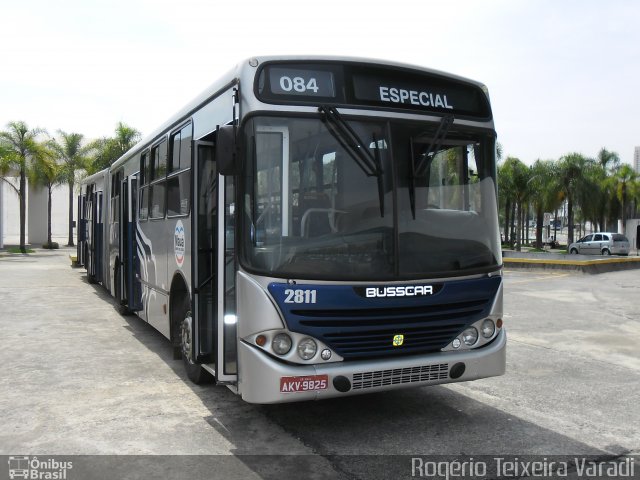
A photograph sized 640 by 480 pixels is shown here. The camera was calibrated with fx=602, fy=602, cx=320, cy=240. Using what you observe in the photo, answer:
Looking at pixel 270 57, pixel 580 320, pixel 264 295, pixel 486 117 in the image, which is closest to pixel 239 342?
pixel 264 295

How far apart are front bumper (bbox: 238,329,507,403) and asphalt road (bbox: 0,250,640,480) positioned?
0.48 meters

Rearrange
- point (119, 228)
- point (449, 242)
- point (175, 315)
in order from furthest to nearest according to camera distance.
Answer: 1. point (119, 228)
2. point (175, 315)
3. point (449, 242)

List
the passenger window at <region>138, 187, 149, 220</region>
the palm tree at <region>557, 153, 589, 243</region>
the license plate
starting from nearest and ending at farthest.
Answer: the license plate → the passenger window at <region>138, 187, 149, 220</region> → the palm tree at <region>557, 153, 589, 243</region>

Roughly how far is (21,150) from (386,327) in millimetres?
37318

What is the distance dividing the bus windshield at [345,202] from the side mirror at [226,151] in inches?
4.3

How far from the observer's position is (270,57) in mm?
4816

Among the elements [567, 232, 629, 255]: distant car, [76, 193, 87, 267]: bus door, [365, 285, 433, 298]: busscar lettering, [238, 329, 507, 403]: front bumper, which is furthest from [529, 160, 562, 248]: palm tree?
[365, 285, 433, 298]: busscar lettering

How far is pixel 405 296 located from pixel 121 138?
3784 cm

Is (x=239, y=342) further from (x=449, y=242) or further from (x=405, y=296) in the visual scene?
(x=449, y=242)

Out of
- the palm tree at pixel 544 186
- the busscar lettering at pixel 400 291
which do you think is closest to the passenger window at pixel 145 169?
the busscar lettering at pixel 400 291

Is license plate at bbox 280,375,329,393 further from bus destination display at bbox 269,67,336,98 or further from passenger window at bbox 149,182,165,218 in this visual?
passenger window at bbox 149,182,165,218

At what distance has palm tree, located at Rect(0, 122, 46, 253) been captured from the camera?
3577cm

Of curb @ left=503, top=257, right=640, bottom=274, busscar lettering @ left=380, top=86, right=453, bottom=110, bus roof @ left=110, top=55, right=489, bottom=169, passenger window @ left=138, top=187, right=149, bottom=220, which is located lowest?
curb @ left=503, top=257, right=640, bottom=274

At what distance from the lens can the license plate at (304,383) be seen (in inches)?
176
